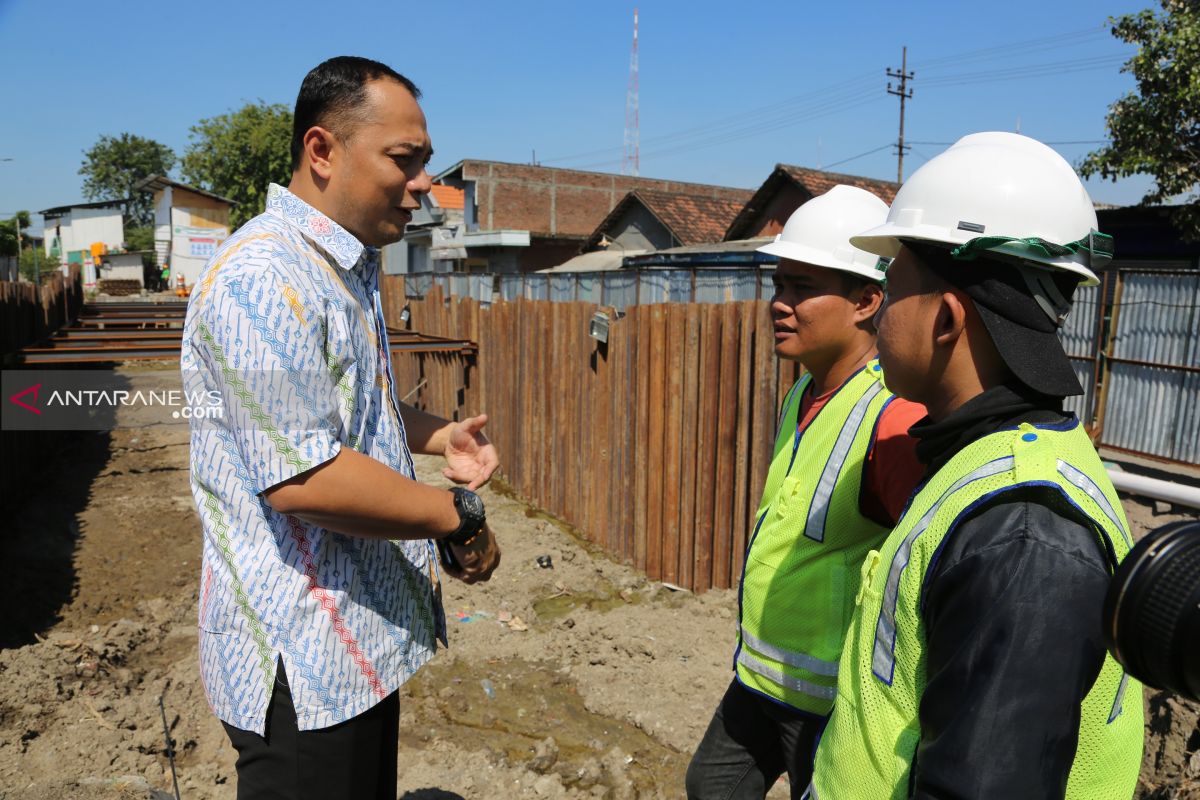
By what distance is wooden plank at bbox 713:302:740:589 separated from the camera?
17.1 ft

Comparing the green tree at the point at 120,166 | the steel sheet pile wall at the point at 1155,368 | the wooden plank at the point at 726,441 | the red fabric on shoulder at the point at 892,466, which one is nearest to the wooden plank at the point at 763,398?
the wooden plank at the point at 726,441

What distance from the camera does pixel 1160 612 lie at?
3.12 ft

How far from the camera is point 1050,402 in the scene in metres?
1.32

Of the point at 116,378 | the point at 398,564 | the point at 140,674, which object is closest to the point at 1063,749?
the point at 398,564

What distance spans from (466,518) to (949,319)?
1.11 m

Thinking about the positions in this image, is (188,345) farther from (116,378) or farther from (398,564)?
(116,378)

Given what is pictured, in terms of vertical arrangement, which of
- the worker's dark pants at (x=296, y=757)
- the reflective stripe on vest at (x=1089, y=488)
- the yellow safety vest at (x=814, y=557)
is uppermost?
the reflective stripe on vest at (x=1089, y=488)

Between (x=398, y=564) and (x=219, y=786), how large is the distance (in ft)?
8.44

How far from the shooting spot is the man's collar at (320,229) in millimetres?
1808

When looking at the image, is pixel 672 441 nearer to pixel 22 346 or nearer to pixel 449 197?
pixel 22 346

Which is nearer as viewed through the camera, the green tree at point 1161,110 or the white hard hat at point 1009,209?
the white hard hat at point 1009,209

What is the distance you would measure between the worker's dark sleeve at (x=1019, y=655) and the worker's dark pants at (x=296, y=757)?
126cm

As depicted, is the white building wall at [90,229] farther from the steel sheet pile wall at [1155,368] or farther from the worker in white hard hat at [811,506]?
the worker in white hard hat at [811,506]

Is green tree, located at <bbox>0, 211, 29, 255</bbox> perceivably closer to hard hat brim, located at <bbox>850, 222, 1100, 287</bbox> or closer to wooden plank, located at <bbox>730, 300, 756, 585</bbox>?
wooden plank, located at <bbox>730, 300, 756, 585</bbox>
